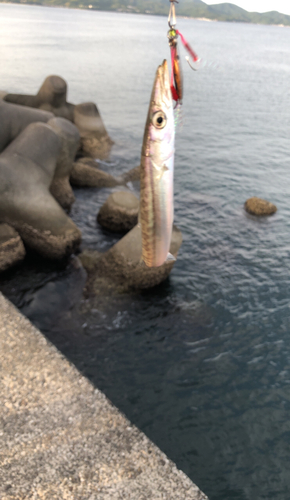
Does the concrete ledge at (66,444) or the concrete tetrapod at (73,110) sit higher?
the concrete tetrapod at (73,110)

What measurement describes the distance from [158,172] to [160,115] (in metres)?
0.37

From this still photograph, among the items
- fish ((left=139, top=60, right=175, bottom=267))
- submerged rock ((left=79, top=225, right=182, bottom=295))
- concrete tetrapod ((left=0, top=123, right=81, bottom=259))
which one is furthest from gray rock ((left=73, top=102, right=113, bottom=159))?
fish ((left=139, top=60, right=175, bottom=267))

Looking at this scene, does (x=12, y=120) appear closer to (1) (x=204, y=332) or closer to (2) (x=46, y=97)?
(2) (x=46, y=97)

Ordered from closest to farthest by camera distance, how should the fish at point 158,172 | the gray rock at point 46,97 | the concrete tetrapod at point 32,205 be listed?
1. the fish at point 158,172
2. the concrete tetrapod at point 32,205
3. the gray rock at point 46,97

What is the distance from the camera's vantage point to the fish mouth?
2191mm

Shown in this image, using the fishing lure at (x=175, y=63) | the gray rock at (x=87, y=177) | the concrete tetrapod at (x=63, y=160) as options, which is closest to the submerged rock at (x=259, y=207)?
the gray rock at (x=87, y=177)

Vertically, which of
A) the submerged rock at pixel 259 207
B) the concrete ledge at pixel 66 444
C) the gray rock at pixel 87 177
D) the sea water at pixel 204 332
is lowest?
the sea water at pixel 204 332

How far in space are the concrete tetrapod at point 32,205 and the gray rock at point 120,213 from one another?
84.8 inches

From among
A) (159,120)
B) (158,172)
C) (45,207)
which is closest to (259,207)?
(45,207)

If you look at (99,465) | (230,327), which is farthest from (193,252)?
(99,465)

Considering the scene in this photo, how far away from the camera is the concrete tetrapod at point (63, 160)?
13.8m

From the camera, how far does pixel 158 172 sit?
2543 millimetres

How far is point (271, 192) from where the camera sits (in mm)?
18828

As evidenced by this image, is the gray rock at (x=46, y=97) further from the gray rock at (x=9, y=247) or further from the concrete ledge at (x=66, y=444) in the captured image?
the concrete ledge at (x=66, y=444)
